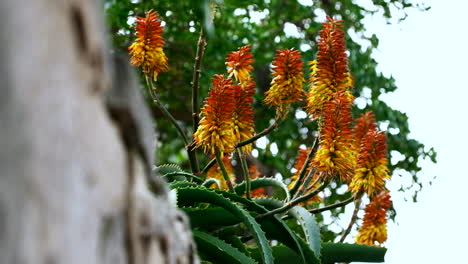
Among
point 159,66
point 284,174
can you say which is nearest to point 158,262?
point 159,66

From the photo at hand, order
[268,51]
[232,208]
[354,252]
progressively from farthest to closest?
[268,51]
[354,252]
[232,208]

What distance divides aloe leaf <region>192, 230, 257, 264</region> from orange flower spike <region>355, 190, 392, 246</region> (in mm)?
858

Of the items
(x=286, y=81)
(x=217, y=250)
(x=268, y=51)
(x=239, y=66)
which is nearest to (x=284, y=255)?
(x=217, y=250)

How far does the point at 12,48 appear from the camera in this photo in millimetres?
665

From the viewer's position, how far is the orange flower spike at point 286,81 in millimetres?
2977

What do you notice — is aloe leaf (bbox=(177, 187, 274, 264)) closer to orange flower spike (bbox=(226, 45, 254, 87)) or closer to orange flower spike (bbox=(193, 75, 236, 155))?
orange flower spike (bbox=(193, 75, 236, 155))

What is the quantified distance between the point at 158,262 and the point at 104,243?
0.11 meters

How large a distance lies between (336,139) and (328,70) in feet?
1.11

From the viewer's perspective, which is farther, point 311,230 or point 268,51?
Result: point 268,51

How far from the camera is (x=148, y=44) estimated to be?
3.07m

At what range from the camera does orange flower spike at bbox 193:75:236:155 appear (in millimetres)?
2650

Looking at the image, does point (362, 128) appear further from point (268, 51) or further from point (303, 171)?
point (268, 51)

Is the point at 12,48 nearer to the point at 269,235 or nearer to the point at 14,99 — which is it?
the point at 14,99

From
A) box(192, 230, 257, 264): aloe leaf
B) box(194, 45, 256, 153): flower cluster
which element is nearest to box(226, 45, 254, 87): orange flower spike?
box(194, 45, 256, 153): flower cluster
